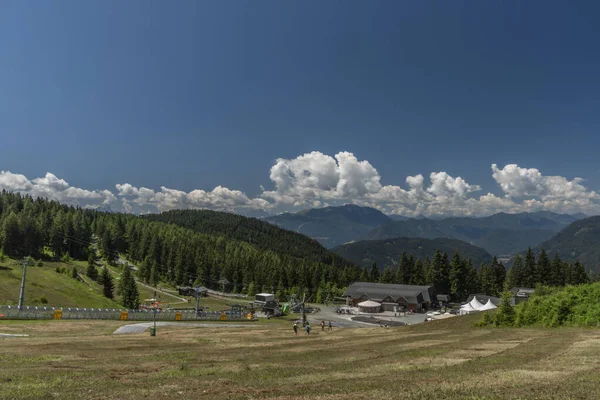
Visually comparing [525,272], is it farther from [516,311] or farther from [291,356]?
[291,356]

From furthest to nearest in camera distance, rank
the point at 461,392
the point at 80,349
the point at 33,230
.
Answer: the point at 33,230 → the point at 80,349 → the point at 461,392

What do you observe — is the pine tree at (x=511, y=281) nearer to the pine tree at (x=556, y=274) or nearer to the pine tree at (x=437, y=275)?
the pine tree at (x=556, y=274)

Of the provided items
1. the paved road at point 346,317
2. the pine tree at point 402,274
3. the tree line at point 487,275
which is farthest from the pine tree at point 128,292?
the tree line at point 487,275

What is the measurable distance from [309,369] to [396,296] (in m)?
114

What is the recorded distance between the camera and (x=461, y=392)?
52.9 ft

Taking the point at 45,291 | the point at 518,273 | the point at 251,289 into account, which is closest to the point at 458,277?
the point at 518,273

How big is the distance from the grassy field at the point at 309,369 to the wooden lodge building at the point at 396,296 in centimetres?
9238

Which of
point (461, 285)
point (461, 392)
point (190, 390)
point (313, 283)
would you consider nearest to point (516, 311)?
point (461, 392)

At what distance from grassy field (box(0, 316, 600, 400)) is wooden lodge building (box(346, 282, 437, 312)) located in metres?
92.4

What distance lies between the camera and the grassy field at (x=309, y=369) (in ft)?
55.8

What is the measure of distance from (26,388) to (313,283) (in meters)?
A: 151

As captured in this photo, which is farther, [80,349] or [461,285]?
[461,285]

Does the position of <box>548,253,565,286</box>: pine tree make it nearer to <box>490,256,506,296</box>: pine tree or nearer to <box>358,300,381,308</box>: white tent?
<box>490,256,506,296</box>: pine tree

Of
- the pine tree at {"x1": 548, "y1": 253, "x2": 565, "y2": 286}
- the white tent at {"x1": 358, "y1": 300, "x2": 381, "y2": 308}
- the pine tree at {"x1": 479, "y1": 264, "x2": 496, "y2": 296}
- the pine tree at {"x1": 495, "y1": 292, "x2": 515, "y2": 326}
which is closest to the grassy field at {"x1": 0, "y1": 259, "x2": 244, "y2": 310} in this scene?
the white tent at {"x1": 358, "y1": 300, "x2": 381, "y2": 308}
